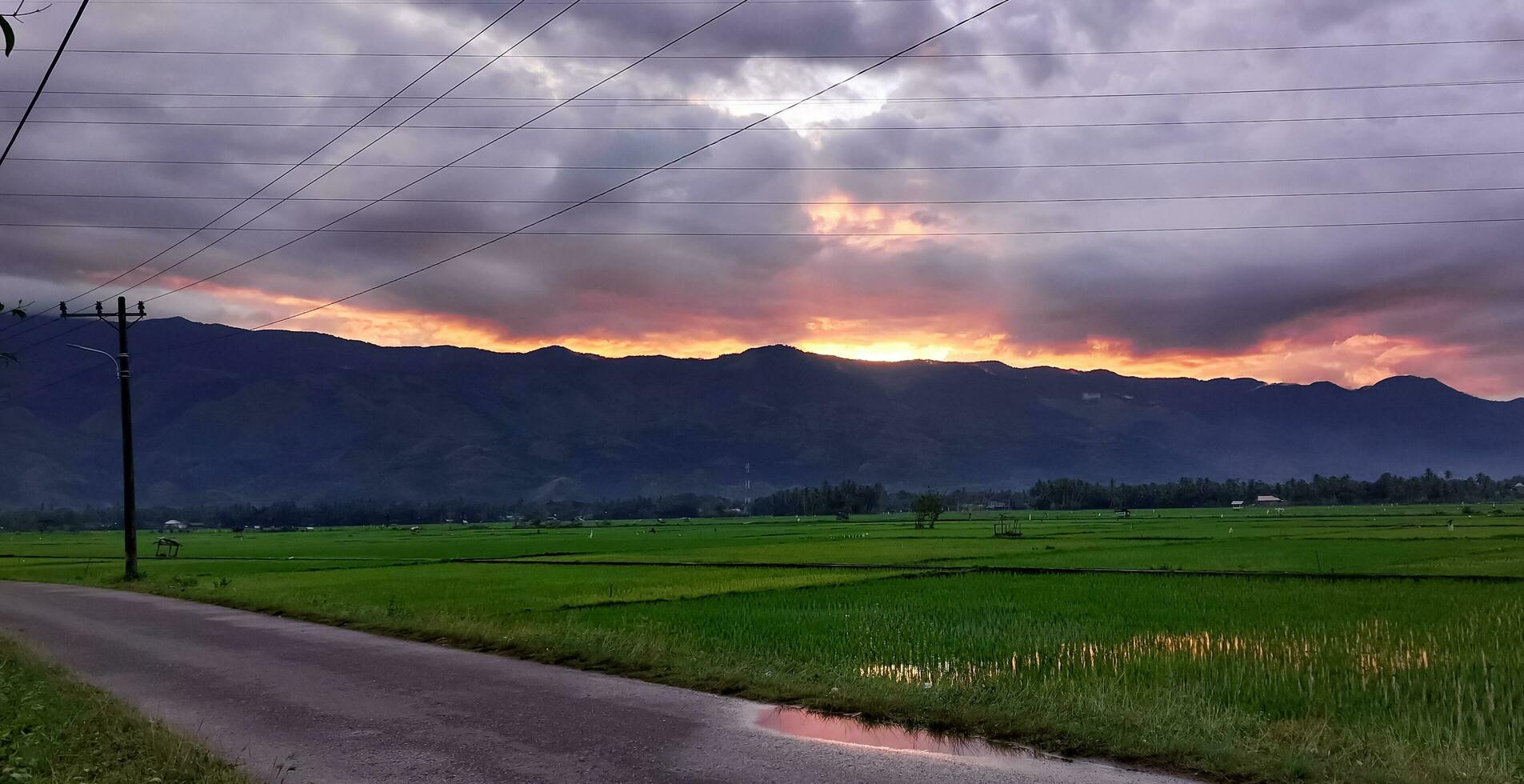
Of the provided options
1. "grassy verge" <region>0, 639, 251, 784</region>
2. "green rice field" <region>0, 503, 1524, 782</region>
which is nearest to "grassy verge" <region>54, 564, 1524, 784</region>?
"green rice field" <region>0, 503, 1524, 782</region>

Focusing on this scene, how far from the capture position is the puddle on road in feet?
33.0

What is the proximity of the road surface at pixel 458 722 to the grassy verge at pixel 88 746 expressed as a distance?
0.48 metres

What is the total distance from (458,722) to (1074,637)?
43.2 ft

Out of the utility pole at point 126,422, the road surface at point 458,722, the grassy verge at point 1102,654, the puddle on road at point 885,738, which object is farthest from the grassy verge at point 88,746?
the utility pole at point 126,422

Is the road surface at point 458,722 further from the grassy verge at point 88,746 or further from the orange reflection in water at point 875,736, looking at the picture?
the grassy verge at point 88,746

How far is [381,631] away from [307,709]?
8883mm

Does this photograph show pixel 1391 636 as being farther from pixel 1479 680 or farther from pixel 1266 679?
pixel 1266 679

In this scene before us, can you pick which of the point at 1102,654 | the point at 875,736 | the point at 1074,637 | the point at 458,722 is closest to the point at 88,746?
the point at 458,722

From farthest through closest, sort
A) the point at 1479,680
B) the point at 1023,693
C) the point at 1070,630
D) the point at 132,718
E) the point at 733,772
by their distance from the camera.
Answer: the point at 1070,630
the point at 1479,680
the point at 1023,693
the point at 132,718
the point at 733,772

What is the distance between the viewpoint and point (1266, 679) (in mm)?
14672

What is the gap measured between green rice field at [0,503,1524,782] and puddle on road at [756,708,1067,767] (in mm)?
392

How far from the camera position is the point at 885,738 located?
11.0m

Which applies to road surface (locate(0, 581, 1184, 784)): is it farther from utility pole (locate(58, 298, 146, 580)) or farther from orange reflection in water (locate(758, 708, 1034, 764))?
utility pole (locate(58, 298, 146, 580))

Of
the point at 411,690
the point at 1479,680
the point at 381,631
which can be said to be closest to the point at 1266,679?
the point at 1479,680
